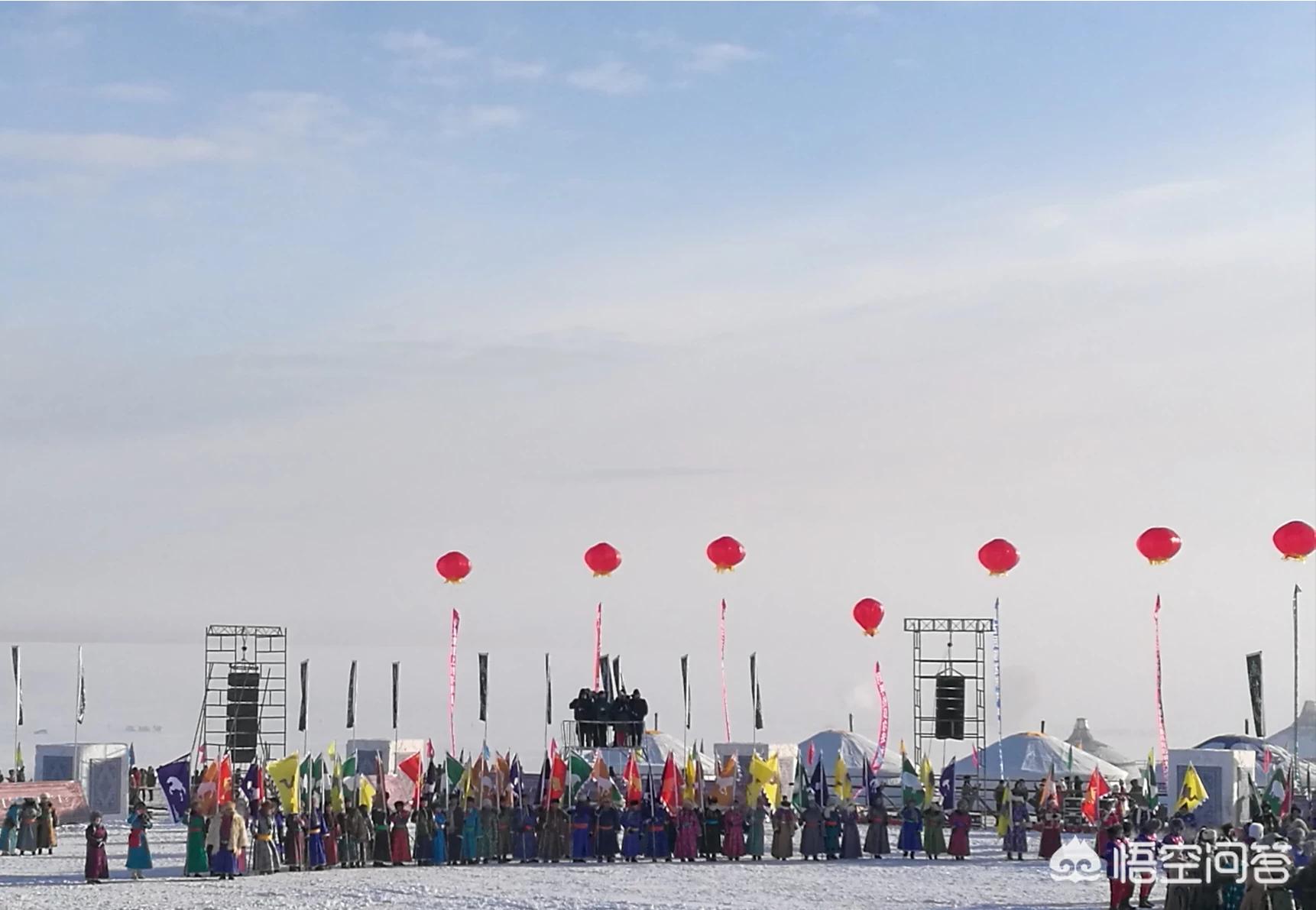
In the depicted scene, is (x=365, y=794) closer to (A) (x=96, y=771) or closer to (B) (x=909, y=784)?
(B) (x=909, y=784)

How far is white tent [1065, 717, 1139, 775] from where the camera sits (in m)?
51.3

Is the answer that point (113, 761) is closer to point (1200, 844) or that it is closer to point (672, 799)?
point (672, 799)

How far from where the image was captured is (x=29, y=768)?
183 ft

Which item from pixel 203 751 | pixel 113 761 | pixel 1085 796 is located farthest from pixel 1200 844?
pixel 113 761

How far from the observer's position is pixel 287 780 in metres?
23.9

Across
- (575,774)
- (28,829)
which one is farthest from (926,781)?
(28,829)

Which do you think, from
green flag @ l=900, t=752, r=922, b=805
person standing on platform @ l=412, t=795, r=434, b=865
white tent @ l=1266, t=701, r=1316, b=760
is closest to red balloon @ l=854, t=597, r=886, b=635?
green flag @ l=900, t=752, r=922, b=805

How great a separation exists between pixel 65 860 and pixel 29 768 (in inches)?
1236

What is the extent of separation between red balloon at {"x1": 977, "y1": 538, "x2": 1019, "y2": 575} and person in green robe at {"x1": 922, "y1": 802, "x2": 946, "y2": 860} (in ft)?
11.9

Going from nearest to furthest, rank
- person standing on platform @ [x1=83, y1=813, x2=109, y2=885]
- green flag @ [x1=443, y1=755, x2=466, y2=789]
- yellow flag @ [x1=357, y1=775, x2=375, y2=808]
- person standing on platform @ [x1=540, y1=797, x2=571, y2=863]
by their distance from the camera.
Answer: person standing on platform @ [x1=83, y1=813, x2=109, y2=885], yellow flag @ [x1=357, y1=775, x2=375, y2=808], person standing on platform @ [x1=540, y1=797, x2=571, y2=863], green flag @ [x1=443, y1=755, x2=466, y2=789]

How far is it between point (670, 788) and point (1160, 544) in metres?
7.52

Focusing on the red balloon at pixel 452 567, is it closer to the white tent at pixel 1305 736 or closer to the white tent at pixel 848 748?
the white tent at pixel 848 748

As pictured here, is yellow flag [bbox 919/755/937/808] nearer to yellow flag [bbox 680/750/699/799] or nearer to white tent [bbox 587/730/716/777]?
yellow flag [bbox 680/750/699/799]

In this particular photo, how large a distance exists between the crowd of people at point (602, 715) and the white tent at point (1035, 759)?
11.6 m
